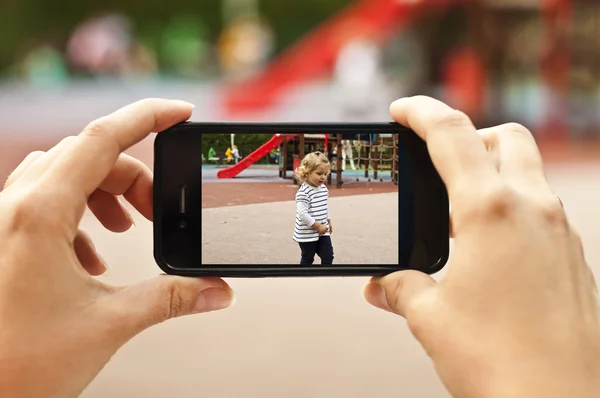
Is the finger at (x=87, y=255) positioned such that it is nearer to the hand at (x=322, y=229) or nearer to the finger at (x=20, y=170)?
the finger at (x=20, y=170)

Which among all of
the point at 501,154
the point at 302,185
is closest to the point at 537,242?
the point at 501,154

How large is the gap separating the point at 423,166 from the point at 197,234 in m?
0.27

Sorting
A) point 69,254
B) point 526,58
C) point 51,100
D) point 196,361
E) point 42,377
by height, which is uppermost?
point 526,58

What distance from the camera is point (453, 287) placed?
491mm

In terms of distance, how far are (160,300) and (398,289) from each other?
25 centimetres

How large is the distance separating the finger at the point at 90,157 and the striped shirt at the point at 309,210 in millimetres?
199

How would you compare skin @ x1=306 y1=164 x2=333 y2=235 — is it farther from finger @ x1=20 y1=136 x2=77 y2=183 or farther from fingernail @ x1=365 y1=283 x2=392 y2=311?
finger @ x1=20 y1=136 x2=77 y2=183

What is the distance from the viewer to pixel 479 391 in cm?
47

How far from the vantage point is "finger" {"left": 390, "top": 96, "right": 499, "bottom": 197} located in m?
0.50

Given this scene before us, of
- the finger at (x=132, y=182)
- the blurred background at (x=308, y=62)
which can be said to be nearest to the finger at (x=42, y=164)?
the finger at (x=132, y=182)

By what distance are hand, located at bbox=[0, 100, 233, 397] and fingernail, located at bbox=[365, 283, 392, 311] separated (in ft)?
0.72

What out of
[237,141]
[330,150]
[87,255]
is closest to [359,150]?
[330,150]

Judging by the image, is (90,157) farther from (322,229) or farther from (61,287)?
(322,229)

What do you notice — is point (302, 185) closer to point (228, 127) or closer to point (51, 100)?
point (228, 127)
